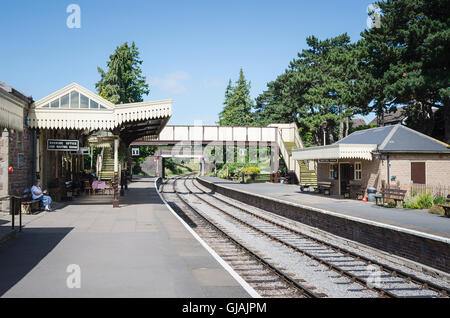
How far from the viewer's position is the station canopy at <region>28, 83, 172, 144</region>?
57.0 feet

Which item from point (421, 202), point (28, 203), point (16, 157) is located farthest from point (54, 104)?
point (421, 202)

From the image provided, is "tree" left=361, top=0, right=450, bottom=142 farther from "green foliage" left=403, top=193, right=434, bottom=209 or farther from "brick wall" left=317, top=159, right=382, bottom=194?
"green foliage" left=403, top=193, right=434, bottom=209

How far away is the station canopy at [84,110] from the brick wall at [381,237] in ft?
26.1

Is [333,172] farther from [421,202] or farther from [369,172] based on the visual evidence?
[421,202]

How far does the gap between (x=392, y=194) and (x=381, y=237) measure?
8.12 meters

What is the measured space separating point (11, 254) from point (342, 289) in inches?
294

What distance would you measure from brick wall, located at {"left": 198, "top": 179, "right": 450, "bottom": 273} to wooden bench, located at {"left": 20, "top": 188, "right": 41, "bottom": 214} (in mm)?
11273

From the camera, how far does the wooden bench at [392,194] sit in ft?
59.7

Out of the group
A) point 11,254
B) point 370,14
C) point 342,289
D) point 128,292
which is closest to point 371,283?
point 342,289

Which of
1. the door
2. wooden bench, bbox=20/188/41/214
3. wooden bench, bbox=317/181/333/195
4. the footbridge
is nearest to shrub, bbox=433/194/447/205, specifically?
the door

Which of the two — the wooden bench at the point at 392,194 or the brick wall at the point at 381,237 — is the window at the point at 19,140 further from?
the wooden bench at the point at 392,194

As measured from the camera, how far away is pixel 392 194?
1848 centimetres

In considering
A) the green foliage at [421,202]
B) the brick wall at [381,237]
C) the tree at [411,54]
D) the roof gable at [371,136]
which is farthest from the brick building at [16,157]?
the tree at [411,54]

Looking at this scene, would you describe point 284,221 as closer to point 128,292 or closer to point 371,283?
point 371,283
